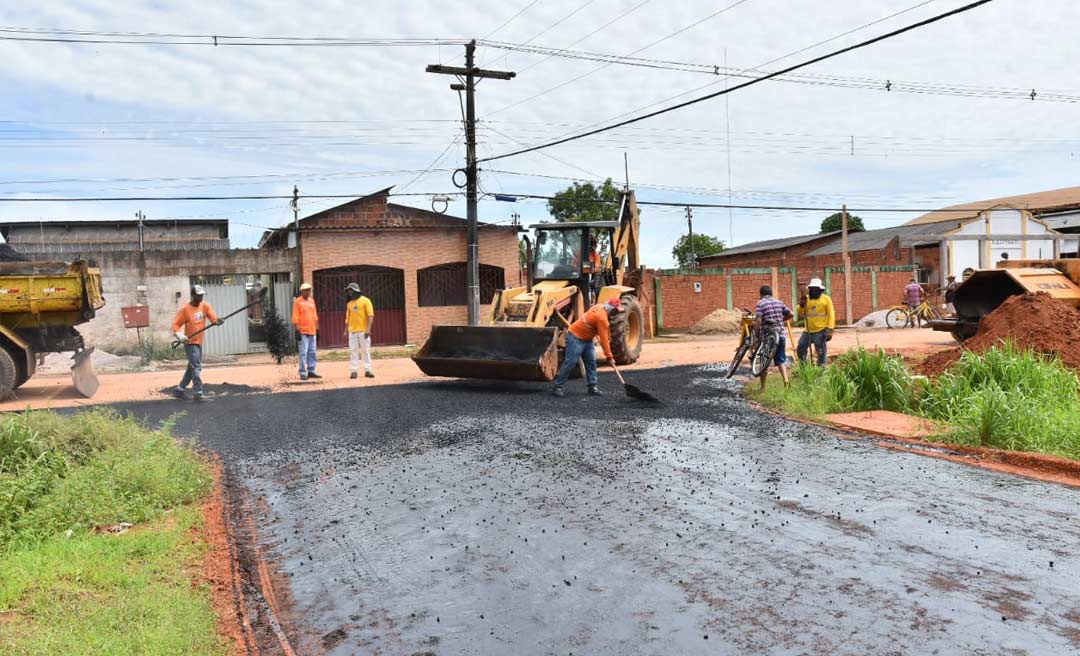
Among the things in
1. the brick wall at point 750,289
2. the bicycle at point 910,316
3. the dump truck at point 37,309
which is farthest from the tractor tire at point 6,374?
the bicycle at point 910,316

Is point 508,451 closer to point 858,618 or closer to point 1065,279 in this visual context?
point 858,618

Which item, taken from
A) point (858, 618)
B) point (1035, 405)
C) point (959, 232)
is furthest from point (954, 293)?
point (959, 232)

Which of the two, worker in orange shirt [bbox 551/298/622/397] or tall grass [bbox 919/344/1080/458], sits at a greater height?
worker in orange shirt [bbox 551/298/622/397]

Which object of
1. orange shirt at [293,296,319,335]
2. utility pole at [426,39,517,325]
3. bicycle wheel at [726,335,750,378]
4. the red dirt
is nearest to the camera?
the red dirt

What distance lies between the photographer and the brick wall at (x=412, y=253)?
1023 inches

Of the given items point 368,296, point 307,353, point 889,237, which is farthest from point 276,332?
point 889,237

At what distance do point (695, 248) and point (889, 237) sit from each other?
1912 cm

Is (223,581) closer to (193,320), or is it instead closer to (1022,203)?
(193,320)

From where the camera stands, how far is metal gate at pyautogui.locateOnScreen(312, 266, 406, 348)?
26.2 m

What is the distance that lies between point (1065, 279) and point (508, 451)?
9893 mm

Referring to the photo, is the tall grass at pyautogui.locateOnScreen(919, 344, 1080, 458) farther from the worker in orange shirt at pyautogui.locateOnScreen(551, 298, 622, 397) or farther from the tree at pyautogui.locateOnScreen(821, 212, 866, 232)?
the tree at pyautogui.locateOnScreen(821, 212, 866, 232)

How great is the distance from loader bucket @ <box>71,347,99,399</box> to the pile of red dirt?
12607mm

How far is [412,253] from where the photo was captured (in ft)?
88.7

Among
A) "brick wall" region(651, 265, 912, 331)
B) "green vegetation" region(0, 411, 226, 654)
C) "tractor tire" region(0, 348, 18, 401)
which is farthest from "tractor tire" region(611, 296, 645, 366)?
"brick wall" region(651, 265, 912, 331)
